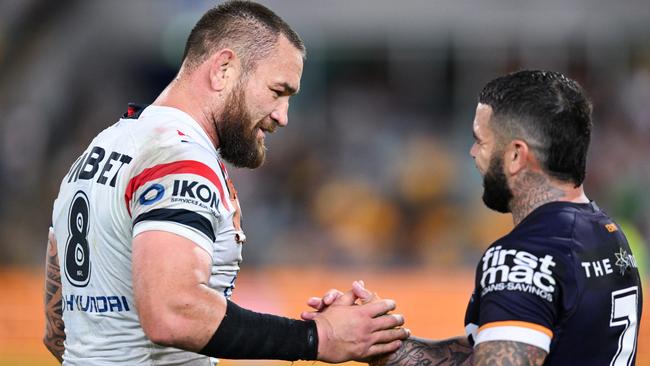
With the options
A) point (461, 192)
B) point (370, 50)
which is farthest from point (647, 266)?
point (370, 50)

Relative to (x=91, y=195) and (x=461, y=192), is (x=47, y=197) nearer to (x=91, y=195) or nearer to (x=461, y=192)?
(x=461, y=192)

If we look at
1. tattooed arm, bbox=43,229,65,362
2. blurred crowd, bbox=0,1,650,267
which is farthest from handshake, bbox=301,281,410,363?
blurred crowd, bbox=0,1,650,267

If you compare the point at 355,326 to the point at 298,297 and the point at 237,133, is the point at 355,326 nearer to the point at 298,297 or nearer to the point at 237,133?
the point at 237,133

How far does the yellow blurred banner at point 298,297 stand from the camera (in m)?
11.6

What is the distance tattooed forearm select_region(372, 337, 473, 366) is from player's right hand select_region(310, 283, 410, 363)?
2.7 inches

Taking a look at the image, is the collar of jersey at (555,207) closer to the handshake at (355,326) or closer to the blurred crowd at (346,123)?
A: the handshake at (355,326)

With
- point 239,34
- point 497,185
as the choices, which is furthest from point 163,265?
point 497,185

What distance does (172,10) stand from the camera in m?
19.4

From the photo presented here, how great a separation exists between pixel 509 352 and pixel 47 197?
47.9ft

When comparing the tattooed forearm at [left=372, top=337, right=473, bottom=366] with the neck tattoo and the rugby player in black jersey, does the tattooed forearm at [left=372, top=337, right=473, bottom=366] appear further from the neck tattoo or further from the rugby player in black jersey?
the neck tattoo

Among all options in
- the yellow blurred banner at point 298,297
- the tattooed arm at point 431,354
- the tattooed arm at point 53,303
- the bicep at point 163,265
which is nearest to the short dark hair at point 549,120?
the tattooed arm at point 431,354

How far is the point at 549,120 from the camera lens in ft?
13.3

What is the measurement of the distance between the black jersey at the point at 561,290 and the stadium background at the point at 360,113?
35.3 ft

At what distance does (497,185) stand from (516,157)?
0.48ft
